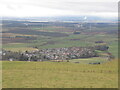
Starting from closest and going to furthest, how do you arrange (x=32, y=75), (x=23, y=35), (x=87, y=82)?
(x=87, y=82)
(x=32, y=75)
(x=23, y=35)

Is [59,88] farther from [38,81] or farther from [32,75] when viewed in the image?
[32,75]

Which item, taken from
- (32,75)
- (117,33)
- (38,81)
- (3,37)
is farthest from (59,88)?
(117,33)

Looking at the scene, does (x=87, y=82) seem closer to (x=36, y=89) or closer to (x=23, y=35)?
(x=36, y=89)

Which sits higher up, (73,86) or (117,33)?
(117,33)

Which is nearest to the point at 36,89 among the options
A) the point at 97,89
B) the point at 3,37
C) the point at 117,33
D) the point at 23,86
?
the point at 23,86

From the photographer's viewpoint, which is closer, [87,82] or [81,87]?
[81,87]

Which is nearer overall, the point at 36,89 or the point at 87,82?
the point at 36,89

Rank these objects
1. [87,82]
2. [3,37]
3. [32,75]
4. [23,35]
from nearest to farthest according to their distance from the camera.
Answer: [87,82]
[32,75]
[3,37]
[23,35]

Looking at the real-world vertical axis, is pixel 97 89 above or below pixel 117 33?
below

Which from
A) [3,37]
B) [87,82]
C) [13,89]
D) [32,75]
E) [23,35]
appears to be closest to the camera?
[13,89]
